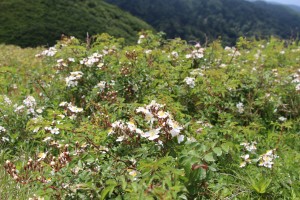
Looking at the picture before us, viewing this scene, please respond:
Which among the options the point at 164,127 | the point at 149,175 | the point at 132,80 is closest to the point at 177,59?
the point at 132,80

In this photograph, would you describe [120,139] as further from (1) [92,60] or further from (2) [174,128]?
(1) [92,60]

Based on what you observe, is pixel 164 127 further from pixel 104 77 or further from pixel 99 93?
pixel 104 77

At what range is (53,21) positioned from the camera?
4934 cm

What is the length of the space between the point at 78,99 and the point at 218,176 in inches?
90.9

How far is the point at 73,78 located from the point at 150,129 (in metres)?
2.03

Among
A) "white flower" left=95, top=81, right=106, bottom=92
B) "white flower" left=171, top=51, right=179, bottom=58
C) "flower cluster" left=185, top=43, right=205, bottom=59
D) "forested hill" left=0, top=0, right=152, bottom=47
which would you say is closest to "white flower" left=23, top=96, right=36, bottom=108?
"white flower" left=95, top=81, right=106, bottom=92

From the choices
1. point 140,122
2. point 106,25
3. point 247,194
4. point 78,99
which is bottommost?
point 106,25

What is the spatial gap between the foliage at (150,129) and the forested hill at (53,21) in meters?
40.2

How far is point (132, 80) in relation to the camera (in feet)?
14.9

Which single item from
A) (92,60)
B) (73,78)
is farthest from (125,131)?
(92,60)

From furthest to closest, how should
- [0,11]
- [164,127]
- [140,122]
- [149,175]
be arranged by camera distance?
[0,11]
[140,122]
[164,127]
[149,175]

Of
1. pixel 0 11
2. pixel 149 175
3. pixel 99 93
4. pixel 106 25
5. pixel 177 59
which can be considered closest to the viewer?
pixel 149 175

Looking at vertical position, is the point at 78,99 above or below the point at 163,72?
below

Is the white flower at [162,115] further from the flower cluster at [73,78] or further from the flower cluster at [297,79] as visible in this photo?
the flower cluster at [297,79]
